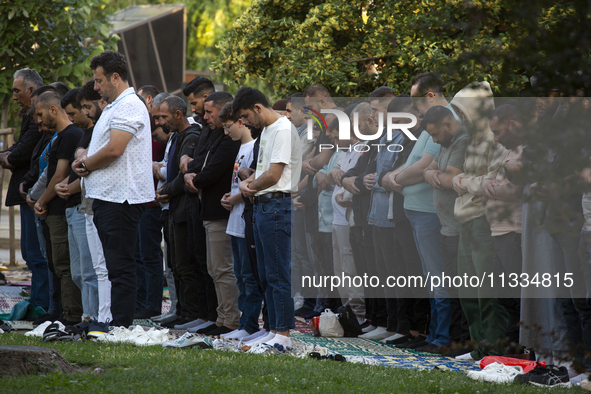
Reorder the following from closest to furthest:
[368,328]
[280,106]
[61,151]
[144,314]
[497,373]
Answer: [497,373] < [61,151] < [368,328] < [144,314] < [280,106]

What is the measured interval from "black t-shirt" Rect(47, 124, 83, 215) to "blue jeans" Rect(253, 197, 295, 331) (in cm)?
216

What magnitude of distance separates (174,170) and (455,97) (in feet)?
16.1

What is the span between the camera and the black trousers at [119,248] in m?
5.68

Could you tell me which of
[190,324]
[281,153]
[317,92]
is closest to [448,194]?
[281,153]

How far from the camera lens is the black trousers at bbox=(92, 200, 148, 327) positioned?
5676 mm

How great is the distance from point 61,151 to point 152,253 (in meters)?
1.69

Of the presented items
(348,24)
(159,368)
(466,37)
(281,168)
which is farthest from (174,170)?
(466,37)

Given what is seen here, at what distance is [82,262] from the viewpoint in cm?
623

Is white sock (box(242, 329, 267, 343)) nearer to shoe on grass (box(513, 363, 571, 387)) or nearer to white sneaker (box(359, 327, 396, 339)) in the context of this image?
white sneaker (box(359, 327, 396, 339))

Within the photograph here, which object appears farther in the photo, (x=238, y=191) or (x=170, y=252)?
(x=170, y=252)

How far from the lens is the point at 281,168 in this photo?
5641 millimetres

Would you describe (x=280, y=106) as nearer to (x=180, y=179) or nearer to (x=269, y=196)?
(x=180, y=179)

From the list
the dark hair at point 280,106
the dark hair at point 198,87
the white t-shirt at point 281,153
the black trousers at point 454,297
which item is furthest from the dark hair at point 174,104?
the black trousers at point 454,297

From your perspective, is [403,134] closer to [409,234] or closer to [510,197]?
[409,234]
